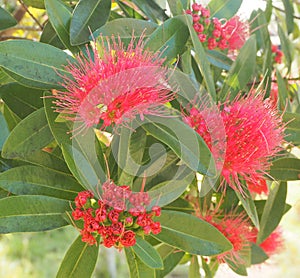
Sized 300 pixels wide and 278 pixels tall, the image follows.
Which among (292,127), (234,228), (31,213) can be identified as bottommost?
(234,228)

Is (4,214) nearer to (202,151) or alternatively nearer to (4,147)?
(4,147)

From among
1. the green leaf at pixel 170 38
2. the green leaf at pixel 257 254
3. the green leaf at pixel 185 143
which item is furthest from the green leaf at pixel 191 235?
the green leaf at pixel 257 254

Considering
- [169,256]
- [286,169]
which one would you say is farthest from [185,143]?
[169,256]

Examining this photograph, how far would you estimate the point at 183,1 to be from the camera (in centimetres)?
96

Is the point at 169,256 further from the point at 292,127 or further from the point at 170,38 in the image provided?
the point at 170,38

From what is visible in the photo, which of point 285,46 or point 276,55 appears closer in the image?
point 285,46

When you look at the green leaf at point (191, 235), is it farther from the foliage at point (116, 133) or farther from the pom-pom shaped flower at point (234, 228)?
the pom-pom shaped flower at point (234, 228)

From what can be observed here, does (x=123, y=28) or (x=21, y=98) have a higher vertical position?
(x=123, y=28)

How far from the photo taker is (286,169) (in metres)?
0.95

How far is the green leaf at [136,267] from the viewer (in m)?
0.81

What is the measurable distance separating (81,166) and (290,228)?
2.53 m

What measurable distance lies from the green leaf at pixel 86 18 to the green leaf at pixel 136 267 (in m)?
0.31

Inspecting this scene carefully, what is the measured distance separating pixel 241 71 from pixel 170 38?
7.5 inches

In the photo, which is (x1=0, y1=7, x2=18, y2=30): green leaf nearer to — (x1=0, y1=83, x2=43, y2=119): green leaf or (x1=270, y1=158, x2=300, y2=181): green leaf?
(x1=0, y1=83, x2=43, y2=119): green leaf
